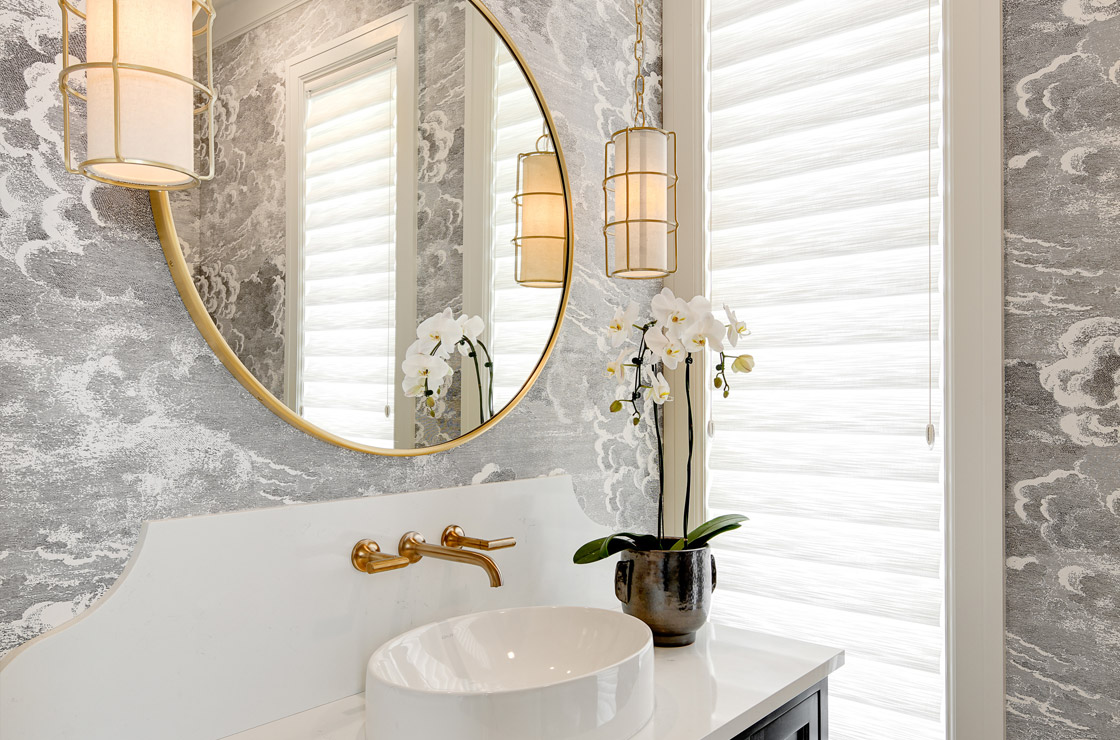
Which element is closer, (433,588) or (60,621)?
(60,621)

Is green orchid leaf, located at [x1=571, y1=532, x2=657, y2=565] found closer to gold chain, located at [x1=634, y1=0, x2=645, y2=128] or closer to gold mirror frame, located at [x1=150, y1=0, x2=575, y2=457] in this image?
gold mirror frame, located at [x1=150, y1=0, x2=575, y2=457]

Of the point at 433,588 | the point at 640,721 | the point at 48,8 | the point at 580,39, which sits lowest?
the point at 640,721

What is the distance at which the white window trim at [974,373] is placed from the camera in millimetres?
1408

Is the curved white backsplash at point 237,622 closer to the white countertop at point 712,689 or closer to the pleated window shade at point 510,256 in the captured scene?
the white countertop at point 712,689

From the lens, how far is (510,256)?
1423 millimetres

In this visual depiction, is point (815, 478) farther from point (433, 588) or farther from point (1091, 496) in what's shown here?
point (433, 588)

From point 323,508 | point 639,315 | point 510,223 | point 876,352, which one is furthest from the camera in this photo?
point 639,315

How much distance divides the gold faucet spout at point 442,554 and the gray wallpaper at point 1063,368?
99cm

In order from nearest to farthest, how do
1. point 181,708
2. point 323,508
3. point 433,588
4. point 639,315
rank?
point 181,708 < point 323,508 < point 433,588 < point 639,315

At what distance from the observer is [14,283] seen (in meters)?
0.82

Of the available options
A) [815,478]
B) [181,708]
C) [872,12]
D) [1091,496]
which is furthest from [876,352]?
[181,708]

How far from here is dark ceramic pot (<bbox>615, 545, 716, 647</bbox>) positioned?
51.5 inches

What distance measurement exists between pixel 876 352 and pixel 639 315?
54 cm

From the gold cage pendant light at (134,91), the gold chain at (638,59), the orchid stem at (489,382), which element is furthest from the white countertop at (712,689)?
the gold chain at (638,59)
